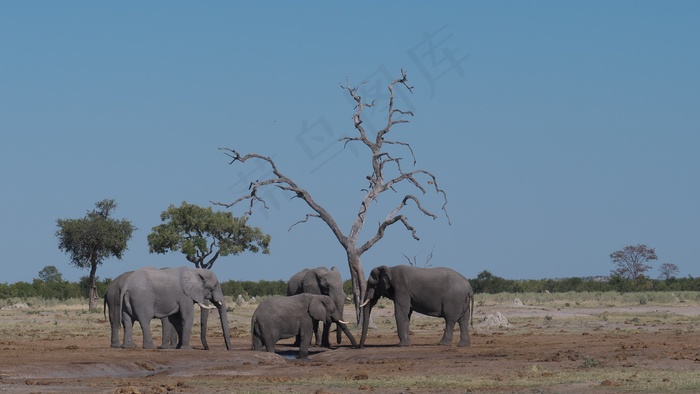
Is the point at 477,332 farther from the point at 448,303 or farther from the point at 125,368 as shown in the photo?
A: the point at 125,368

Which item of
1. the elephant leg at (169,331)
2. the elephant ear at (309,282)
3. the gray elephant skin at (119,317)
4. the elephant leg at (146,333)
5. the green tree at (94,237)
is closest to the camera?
the elephant leg at (146,333)

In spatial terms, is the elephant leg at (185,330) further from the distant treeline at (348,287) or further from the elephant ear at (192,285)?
the distant treeline at (348,287)

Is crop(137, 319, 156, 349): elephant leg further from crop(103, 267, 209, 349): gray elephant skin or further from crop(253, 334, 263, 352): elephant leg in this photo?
crop(253, 334, 263, 352): elephant leg

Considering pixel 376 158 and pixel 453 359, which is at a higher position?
pixel 376 158

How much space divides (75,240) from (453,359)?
46.7 metres

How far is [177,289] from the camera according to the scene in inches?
1178

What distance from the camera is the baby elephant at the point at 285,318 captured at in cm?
2855

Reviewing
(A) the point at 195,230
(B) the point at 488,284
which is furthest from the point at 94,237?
(B) the point at 488,284

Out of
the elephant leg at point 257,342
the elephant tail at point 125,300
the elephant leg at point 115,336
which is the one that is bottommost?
the elephant leg at point 257,342

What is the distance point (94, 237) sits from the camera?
69.1 meters

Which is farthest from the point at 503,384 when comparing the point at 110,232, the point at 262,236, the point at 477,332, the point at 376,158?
the point at 262,236

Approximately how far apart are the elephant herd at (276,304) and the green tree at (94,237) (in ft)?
125

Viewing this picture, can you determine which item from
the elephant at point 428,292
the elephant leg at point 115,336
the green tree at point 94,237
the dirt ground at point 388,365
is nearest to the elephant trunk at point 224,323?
the dirt ground at point 388,365

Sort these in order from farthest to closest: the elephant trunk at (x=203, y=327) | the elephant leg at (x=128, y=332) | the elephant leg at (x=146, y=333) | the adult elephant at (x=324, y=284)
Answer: the adult elephant at (x=324, y=284) → the elephant trunk at (x=203, y=327) → the elephant leg at (x=128, y=332) → the elephant leg at (x=146, y=333)
